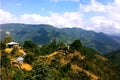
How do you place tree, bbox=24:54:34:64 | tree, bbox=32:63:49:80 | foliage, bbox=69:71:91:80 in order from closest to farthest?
tree, bbox=32:63:49:80
tree, bbox=24:54:34:64
foliage, bbox=69:71:91:80

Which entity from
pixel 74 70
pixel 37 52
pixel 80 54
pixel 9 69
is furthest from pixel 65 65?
pixel 9 69

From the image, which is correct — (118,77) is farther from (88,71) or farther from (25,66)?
(25,66)

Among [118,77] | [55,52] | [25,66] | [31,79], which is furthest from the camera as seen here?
[118,77]

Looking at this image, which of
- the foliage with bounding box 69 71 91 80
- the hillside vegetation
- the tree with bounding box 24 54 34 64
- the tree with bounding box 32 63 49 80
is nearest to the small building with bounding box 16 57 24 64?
the hillside vegetation

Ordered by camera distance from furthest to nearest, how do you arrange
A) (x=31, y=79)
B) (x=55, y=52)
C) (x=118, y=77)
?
1. (x=118, y=77)
2. (x=55, y=52)
3. (x=31, y=79)

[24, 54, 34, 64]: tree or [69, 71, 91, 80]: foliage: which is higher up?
[24, 54, 34, 64]: tree

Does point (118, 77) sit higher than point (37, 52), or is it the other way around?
point (37, 52)

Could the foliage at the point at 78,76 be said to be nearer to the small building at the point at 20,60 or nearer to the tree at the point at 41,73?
the small building at the point at 20,60

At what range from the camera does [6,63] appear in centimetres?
9025

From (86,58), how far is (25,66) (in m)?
43.9

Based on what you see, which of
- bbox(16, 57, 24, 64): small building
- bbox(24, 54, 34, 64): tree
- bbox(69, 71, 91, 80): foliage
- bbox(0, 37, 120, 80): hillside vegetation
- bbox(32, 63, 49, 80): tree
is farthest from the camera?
bbox(69, 71, 91, 80): foliage

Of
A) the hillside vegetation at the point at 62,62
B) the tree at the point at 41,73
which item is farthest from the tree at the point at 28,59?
the tree at the point at 41,73

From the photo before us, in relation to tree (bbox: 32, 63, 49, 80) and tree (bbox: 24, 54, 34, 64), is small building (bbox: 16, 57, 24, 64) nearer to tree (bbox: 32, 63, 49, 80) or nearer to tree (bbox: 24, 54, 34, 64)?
tree (bbox: 24, 54, 34, 64)

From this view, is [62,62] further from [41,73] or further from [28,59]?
[41,73]
